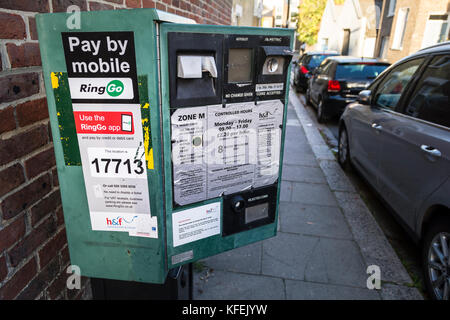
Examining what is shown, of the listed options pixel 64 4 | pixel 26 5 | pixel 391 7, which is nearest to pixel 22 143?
pixel 26 5

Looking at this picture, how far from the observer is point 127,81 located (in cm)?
156

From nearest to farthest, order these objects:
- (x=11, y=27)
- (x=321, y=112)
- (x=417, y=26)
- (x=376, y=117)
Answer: (x=11, y=27) → (x=376, y=117) → (x=321, y=112) → (x=417, y=26)

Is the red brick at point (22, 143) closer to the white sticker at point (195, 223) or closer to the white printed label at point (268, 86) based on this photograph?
the white sticker at point (195, 223)

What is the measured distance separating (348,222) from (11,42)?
3608 millimetres

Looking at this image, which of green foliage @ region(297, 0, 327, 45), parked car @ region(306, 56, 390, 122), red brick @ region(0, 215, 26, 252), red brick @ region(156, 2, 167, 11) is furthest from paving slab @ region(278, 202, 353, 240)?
green foliage @ region(297, 0, 327, 45)

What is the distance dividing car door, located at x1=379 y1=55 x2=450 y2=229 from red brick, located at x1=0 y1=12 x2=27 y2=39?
9.16ft

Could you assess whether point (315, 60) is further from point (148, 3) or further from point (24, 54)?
point (24, 54)

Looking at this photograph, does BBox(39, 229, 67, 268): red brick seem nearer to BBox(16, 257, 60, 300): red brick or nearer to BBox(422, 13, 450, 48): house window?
BBox(16, 257, 60, 300): red brick

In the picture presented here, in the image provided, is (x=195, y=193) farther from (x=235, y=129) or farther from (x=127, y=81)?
(x=127, y=81)

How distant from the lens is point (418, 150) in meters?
2.92

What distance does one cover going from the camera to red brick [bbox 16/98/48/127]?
5.28 feet

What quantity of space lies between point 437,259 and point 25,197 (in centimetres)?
291

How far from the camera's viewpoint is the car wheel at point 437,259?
2.54 metres

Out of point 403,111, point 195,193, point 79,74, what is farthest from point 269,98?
point 403,111
